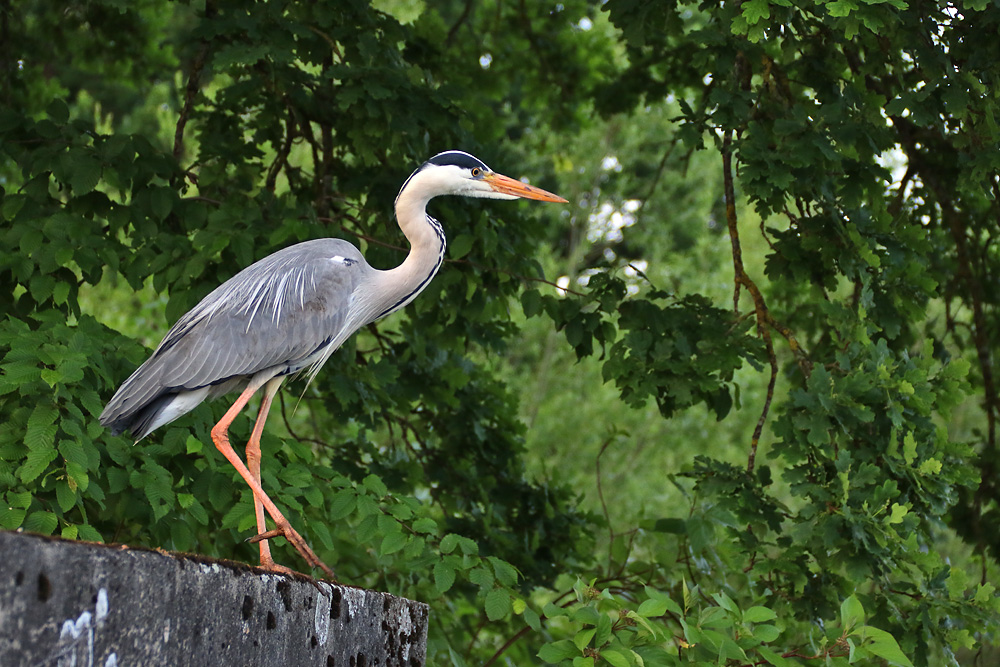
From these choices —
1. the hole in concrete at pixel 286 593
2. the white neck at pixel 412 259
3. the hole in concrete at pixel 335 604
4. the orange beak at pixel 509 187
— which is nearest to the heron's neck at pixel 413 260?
the white neck at pixel 412 259

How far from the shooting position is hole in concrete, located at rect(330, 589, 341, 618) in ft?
8.69

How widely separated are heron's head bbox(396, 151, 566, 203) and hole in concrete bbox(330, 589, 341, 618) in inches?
81.9

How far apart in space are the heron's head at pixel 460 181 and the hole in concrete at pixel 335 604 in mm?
2081

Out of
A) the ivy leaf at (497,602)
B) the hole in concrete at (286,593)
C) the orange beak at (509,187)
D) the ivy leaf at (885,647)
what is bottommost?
the ivy leaf at (885,647)


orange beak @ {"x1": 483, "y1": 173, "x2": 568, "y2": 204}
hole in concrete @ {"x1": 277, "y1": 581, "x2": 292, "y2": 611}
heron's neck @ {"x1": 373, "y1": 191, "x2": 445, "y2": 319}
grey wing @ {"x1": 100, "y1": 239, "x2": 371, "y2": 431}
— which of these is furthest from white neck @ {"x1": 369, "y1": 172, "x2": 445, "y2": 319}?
hole in concrete @ {"x1": 277, "y1": 581, "x2": 292, "y2": 611}

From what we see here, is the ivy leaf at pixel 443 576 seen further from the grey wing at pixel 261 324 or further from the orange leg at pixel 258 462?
the grey wing at pixel 261 324

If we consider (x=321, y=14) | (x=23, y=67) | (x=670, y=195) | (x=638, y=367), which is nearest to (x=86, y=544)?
(x=638, y=367)

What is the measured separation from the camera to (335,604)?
2660mm

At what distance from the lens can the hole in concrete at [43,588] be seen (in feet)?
5.31

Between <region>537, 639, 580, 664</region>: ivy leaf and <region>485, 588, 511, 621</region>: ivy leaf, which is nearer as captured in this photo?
<region>537, 639, 580, 664</region>: ivy leaf

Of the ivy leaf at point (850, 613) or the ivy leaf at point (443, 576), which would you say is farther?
the ivy leaf at point (443, 576)

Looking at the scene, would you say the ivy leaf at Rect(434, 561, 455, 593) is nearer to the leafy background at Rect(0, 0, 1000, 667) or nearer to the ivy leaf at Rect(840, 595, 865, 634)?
the leafy background at Rect(0, 0, 1000, 667)

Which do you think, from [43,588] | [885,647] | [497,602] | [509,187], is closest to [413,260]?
[509,187]

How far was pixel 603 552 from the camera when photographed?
51.0 feet
